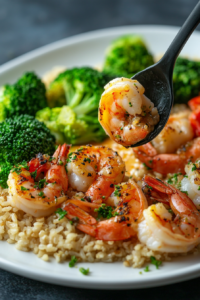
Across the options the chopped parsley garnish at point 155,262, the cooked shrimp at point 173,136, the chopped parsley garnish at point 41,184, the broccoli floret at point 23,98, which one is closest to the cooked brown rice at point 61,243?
the chopped parsley garnish at point 155,262

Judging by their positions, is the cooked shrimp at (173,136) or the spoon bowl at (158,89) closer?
the spoon bowl at (158,89)

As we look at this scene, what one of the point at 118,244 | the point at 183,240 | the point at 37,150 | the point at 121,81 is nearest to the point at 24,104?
the point at 37,150

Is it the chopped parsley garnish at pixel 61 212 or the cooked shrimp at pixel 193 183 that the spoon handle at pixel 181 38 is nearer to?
the cooked shrimp at pixel 193 183

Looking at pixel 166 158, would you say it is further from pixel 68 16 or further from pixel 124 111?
pixel 68 16

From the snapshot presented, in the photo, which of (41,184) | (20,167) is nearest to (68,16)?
(20,167)

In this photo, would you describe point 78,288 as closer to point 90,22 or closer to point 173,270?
point 173,270

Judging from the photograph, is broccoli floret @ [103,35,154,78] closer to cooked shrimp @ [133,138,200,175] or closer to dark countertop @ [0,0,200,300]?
cooked shrimp @ [133,138,200,175]
